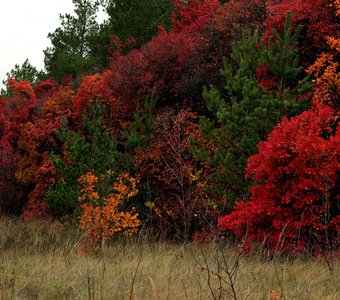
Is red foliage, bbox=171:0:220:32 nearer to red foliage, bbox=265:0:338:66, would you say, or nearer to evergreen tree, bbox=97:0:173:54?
evergreen tree, bbox=97:0:173:54

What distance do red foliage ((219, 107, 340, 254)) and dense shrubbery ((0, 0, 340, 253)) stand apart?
1.4 inches

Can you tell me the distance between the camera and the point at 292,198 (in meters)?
11.1

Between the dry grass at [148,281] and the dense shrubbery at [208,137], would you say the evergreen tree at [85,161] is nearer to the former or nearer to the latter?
the dense shrubbery at [208,137]

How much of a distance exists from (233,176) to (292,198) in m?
3.44

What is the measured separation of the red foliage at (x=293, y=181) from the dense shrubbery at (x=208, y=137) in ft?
0.11

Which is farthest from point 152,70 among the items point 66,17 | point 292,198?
point 66,17

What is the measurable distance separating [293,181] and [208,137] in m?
4.77

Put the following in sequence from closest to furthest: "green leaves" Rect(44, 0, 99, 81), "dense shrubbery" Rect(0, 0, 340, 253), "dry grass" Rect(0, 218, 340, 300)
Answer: "dry grass" Rect(0, 218, 340, 300) < "dense shrubbery" Rect(0, 0, 340, 253) < "green leaves" Rect(44, 0, 99, 81)

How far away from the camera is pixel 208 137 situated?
1520 centimetres

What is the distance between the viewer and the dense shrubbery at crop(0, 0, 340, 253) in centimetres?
1086

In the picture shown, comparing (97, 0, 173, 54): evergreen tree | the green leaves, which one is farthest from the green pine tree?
the green leaves

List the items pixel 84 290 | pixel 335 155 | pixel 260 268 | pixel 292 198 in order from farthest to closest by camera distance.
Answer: pixel 292 198, pixel 335 155, pixel 260 268, pixel 84 290

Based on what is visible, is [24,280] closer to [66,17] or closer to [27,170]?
[27,170]

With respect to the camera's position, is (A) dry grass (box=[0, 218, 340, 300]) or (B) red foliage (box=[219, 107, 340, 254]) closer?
(A) dry grass (box=[0, 218, 340, 300])
